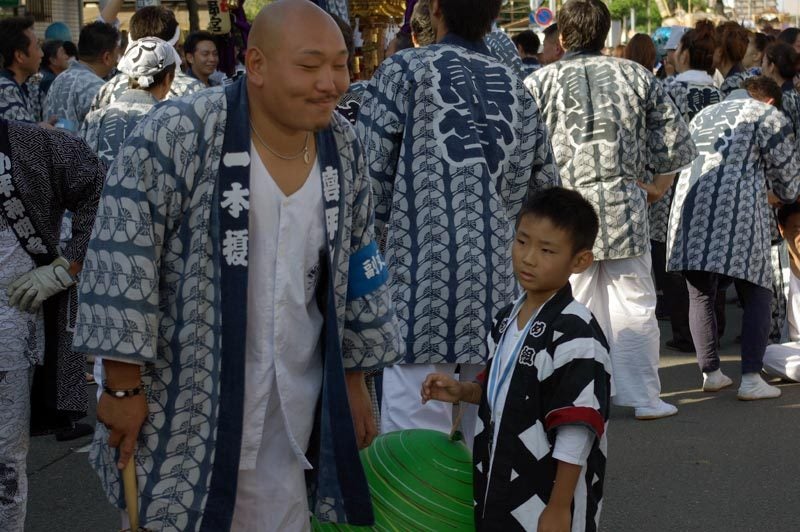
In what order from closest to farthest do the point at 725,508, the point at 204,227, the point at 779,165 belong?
the point at 204,227
the point at 725,508
the point at 779,165

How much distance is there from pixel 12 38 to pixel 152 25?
3.52 ft

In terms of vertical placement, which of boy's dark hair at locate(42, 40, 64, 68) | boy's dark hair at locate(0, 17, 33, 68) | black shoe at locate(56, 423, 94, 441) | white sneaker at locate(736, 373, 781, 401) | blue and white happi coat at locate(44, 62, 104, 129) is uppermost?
boy's dark hair at locate(42, 40, 64, 68)

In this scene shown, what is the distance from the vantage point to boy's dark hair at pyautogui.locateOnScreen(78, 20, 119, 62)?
7.91 metres

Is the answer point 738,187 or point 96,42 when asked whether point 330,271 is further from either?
point 96,42

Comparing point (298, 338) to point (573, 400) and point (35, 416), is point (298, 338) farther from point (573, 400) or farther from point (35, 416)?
point (35, 416)

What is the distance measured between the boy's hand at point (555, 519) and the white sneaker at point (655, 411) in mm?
3530

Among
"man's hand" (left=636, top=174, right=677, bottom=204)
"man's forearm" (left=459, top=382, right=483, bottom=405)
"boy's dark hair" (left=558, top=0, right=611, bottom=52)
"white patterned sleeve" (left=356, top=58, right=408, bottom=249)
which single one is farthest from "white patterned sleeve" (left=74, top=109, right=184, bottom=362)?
"man's hand" (left=636, top=174, right=677, bottom=204)

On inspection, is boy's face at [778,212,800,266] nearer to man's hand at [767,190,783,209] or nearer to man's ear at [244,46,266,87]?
man's hand at [767,190,783,209]

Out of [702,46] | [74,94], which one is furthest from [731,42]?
[74,94]

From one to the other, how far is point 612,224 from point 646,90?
2.32 ft

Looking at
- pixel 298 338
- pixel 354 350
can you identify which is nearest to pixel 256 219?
pixel 298 338

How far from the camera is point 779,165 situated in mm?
6965

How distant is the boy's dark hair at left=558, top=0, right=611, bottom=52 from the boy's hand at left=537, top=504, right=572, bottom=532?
3606 mm

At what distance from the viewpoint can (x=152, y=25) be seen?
702cm
